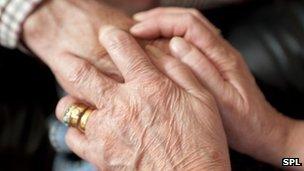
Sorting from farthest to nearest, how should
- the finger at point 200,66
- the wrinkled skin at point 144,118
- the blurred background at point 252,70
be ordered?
the blurred background at point 252,70, the finger at point 200,66, the wrinkled skin at point 144,118

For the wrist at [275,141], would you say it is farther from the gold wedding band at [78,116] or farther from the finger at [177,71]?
the gold wedding band at [78,116]

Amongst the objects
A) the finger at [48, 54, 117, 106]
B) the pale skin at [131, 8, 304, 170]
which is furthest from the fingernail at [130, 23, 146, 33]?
the finger at [48, 54, 117, 106]

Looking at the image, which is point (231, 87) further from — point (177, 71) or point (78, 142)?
point (78, 142)

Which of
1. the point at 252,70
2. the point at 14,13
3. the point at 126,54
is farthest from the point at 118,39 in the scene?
the point at 252,70

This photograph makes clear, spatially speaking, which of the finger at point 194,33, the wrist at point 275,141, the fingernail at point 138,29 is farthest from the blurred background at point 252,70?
the fingernail at point 138,29

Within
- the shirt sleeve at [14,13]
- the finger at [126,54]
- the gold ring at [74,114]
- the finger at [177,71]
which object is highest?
the shirt sleeve at [14,13]

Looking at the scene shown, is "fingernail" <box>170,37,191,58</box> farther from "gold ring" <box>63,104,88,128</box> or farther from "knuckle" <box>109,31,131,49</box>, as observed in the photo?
"gold ring" <box>63,104,88,128</box>

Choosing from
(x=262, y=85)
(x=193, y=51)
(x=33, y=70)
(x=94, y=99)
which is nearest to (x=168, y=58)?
(x=193, y=51)
